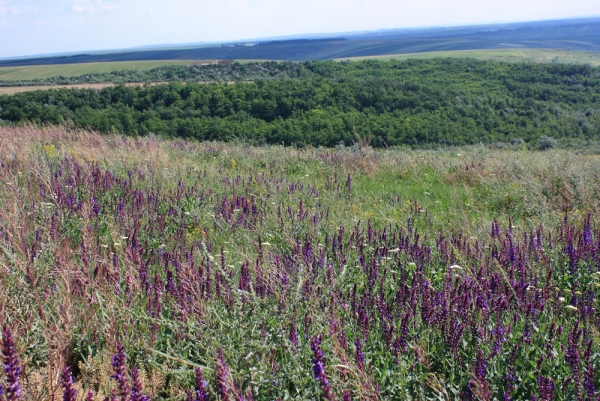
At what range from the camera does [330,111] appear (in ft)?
124

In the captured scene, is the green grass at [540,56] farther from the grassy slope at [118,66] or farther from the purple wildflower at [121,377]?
the purple wildflower at [121,377]

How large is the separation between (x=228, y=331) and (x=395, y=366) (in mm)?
823

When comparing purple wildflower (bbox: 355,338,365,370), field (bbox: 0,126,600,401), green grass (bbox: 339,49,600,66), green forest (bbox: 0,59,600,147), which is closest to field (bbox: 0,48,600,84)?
green grass (bbox: 339,49,600,66)

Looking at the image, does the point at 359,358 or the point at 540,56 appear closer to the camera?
the point at 359,358

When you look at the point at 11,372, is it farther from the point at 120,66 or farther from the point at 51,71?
the point at 120,66

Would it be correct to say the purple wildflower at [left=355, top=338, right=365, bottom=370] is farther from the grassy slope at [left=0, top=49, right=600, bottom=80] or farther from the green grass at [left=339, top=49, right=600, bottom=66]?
the green grass at [left=339, top=49, right=600, bottom=66]

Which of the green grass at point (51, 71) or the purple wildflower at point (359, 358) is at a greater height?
the green grass at point (51, 71)

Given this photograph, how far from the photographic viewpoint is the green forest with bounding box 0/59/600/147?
1186 inches

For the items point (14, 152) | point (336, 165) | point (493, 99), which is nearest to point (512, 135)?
point (493, 99)

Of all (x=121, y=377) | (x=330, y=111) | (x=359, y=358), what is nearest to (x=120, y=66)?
(x=330, y=111)

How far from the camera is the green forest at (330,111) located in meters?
30.1

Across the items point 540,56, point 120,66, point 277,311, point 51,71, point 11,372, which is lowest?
point 277,311

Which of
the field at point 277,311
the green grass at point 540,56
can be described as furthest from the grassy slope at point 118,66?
the field at point 277,311

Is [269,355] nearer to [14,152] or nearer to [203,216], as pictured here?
[203,216]
